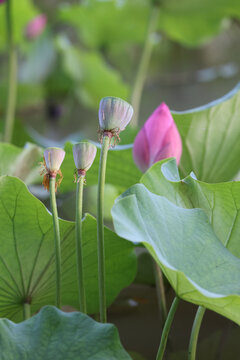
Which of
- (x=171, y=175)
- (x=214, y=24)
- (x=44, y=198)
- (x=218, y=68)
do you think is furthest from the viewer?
(x=218, y=68)

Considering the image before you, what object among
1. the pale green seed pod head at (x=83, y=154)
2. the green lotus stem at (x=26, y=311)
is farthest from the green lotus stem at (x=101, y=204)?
the green lotus stem at (x=26, y=311)

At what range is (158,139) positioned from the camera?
563 mm

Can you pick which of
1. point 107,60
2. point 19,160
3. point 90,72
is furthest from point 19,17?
point 19,160

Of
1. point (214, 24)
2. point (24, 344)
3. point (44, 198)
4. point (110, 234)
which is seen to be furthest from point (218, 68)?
point (24, 344)

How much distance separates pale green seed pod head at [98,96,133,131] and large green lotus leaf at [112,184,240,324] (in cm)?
6

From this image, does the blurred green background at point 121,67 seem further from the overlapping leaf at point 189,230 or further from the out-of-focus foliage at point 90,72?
the overlapping leaf at point 189,230

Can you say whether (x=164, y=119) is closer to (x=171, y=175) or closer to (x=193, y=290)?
(x=171, y=175)

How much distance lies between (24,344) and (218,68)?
2175 mm

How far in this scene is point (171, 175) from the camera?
19.1 inches

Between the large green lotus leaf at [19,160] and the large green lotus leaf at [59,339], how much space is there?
12.7 inches

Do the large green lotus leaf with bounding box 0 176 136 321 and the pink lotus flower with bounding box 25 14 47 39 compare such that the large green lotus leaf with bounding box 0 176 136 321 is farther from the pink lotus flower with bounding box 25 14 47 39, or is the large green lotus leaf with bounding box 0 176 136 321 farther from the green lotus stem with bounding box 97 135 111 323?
the pink lotus flower with bounding box 25 14 47 39

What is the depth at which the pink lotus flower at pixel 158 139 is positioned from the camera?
1.83 feet

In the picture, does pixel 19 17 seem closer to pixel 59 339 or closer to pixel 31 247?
pixel 31 247

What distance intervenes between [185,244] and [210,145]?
0.26 meters
